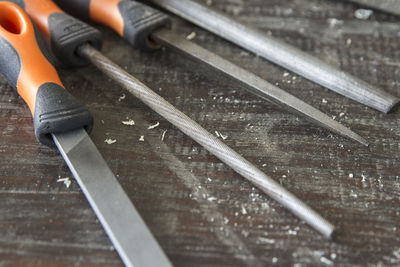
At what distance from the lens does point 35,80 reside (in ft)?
2.48

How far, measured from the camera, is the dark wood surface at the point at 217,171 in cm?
66

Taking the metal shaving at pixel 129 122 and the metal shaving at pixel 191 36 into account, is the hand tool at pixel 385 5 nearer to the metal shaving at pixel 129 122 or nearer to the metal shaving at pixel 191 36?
the metal shaving at pixel 191 36

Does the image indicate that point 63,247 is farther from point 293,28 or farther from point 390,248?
point 293,28

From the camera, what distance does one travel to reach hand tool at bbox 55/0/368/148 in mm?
813

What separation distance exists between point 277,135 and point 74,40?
0.40m

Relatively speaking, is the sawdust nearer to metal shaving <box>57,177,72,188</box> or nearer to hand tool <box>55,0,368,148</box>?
hand tool <box>55,0,368,148</box>

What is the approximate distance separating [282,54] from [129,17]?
0.30 m

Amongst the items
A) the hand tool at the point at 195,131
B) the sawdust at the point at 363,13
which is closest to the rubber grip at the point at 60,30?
the hand tool at the point at 195,131

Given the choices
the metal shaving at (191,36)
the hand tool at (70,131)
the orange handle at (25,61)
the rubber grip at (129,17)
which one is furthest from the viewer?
the metal shaving at (191,36)

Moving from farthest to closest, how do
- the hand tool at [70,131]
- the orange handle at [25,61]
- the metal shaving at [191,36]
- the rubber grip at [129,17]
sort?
1. the metal shaving at [191,36]
2. the rubber grip at [129,17]
3. the orange handle at [25,61]
4. the hand tool at [70,131]

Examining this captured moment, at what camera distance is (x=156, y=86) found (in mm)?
888

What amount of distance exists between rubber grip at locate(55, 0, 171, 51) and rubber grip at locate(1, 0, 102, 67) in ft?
0.20

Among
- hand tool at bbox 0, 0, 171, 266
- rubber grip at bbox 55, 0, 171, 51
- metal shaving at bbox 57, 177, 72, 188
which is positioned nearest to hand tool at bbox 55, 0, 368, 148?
rubber grip at bbox 55, 0, 171, 51

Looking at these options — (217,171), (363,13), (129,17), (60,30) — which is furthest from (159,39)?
(363,13)
